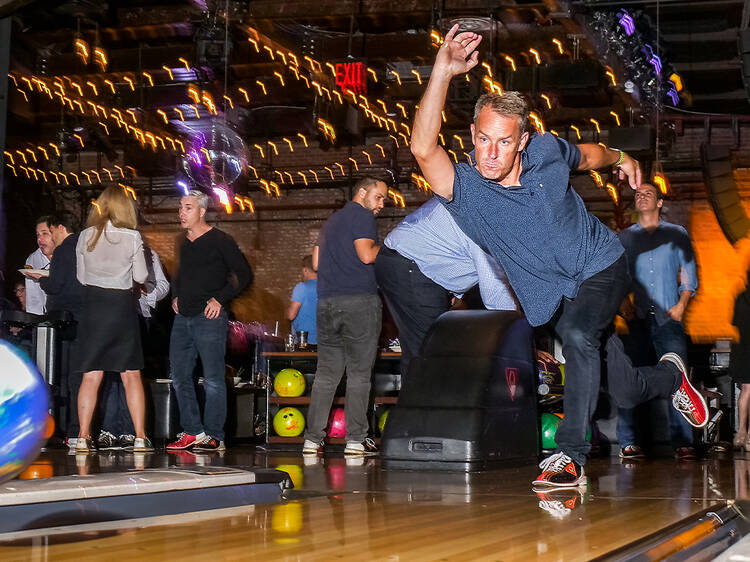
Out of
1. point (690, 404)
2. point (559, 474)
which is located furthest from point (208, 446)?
Result: point (559, 474)

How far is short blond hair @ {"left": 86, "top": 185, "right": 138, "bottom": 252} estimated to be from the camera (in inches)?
243

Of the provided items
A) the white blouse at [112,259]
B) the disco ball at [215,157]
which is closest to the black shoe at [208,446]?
the white blouse at [112,259]

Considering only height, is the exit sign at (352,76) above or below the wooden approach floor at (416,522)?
above

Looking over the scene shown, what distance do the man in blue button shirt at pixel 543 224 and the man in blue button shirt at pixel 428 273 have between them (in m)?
1.26

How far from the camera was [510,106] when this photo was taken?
11.5ft

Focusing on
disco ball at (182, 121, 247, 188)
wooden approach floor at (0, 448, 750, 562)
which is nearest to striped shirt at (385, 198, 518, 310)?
wooden approach floor at (0, 448, 750, 562)

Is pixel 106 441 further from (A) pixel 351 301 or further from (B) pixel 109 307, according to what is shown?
(A) pixel 351 301

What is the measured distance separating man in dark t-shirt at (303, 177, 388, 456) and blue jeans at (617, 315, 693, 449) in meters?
1.60

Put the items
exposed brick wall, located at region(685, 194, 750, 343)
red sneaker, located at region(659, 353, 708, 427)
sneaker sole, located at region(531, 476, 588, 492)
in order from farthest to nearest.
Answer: exposed brick wall, located at region(685, 194, 750, 343), red sneaker, located at region(659, 353, 708, 427), sneaker sole, located at region(531, 476, 588, 492)

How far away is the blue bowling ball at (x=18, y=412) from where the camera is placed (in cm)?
196

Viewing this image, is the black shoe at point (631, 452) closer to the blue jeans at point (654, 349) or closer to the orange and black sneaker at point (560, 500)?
the blue jeans at point (654, 349)

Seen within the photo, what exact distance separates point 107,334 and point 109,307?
17 centimetres

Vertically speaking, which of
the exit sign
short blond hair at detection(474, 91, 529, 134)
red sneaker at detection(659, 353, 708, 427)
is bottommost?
red sneaker at detection(659, 353, 708, 427)

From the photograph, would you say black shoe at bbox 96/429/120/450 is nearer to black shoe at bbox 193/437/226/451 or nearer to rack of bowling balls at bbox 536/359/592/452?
black shoe at bbox 193/437/226/451
